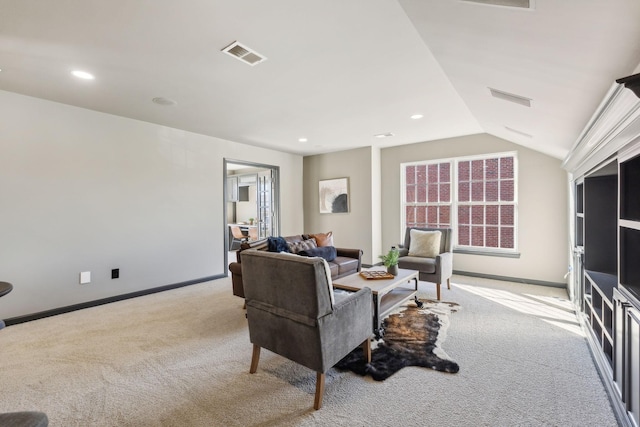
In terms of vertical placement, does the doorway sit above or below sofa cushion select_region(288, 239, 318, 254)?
above

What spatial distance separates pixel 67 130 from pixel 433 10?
4.13 meters

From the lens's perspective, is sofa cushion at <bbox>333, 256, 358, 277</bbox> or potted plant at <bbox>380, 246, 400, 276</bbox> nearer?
potted plant at <bbox>380, 246, 400, 276</bbox>

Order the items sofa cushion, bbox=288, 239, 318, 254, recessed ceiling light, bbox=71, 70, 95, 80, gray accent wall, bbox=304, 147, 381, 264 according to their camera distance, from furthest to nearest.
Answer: gray accent wall, bbox=304, 147, 381, 264, sofa cushion, bbox=288, 239, 318, 254, recessed ceiling light, bbox=71, 70, 95, 80

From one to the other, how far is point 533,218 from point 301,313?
4417mm

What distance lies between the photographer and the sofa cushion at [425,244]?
4293mm

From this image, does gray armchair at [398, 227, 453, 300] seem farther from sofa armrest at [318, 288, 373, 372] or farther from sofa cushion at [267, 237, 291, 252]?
sofa armrest at [318, 288, 373, 372]

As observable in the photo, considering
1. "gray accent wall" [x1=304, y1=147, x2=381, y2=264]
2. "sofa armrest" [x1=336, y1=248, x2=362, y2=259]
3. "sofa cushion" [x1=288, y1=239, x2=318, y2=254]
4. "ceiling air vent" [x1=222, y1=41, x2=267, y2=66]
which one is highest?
"ceiling air vent" [x1=222, y1=41, x2=267, y2=66]

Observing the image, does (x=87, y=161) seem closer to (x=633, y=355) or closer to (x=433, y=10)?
(x=433, y=10)

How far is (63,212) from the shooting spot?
3471 mm

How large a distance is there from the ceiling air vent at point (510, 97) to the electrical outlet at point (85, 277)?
4915mm

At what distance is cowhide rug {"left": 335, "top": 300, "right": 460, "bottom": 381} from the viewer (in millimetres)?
2219

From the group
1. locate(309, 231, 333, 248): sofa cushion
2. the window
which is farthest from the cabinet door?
the window

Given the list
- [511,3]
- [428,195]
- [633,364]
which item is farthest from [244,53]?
[428,195]

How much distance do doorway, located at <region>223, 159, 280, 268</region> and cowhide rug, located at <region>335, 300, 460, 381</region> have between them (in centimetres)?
343
